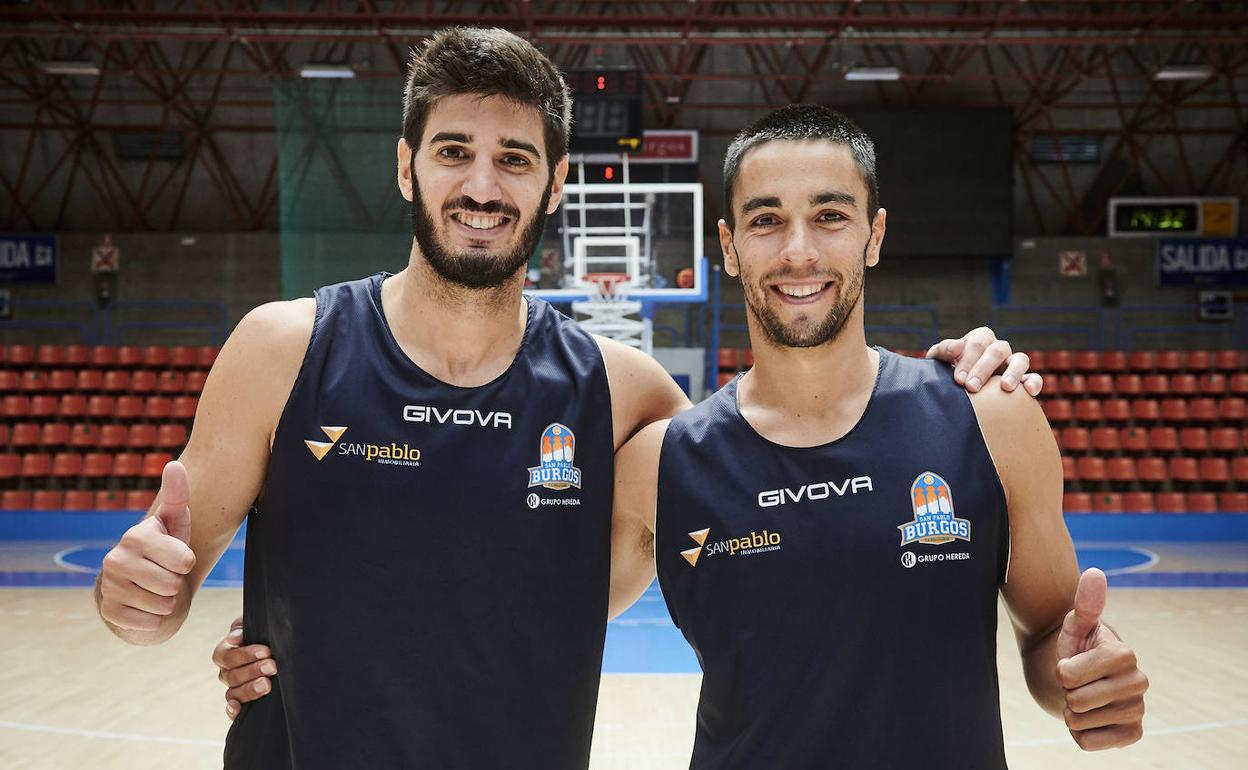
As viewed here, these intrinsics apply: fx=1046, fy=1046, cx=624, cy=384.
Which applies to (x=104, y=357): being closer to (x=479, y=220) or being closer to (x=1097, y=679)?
(x=479, y=220)

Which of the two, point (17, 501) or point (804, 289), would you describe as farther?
point (17, 501)

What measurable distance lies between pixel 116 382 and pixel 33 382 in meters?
1.05

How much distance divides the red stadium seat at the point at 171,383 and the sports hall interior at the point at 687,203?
0.04m

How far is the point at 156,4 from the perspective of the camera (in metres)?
16.4

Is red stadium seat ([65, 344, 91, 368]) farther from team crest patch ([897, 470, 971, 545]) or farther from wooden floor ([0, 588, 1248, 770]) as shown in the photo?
team crest patch ([897, 470, 971, 545])

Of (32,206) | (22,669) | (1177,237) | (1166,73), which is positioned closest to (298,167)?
(22,669)

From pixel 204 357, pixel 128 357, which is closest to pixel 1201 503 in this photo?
pixel 204 357

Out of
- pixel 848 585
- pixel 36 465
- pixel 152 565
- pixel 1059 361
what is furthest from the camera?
pixel 1059 361

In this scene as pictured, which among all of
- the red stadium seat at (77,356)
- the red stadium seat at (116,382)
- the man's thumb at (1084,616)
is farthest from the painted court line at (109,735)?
the red stadium seat at (77,356)

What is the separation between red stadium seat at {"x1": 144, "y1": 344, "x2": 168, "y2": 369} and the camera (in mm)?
15086

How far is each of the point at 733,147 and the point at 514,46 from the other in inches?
20.6

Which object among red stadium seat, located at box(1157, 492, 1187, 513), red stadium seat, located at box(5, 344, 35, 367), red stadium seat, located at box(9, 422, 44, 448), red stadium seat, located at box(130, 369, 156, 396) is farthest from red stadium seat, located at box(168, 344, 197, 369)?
red stadium seat, located at box(1157, 492, 1187, 513)

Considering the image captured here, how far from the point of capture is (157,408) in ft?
45.7

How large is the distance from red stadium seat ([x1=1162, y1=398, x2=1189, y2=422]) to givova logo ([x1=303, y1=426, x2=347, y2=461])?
46.5ft
